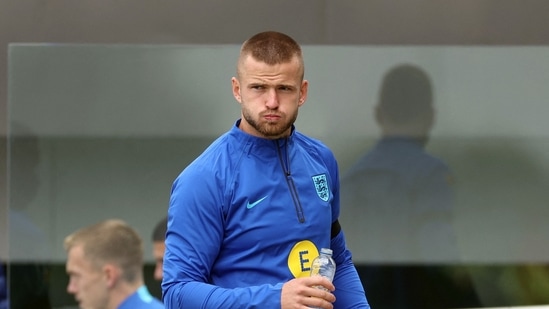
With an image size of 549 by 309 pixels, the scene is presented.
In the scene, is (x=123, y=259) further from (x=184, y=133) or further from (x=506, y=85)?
(x=506, y=85)

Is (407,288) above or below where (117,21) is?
below

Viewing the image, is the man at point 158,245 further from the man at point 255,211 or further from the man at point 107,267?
the man at point 255,211

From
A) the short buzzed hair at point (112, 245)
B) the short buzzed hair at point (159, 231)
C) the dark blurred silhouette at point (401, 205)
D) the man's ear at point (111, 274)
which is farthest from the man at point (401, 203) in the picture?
the man's ear at point (111, 274)

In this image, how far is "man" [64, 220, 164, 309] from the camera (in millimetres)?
5629

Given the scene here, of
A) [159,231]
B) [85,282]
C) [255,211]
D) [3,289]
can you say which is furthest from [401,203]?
[255,211]

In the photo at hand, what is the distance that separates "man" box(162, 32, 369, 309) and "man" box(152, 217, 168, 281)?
108 inches

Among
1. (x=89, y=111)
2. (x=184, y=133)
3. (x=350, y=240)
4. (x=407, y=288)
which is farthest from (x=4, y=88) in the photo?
(x=407, y=288)

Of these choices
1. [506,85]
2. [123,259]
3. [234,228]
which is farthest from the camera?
[506,85]

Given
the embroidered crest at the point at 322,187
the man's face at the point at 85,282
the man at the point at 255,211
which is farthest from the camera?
the man's face at the point at 85,282

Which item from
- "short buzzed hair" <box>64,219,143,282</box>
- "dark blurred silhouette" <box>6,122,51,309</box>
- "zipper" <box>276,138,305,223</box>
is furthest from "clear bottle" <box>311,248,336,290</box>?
"dark blurred silhouette" <box>6,122,51,309</box>

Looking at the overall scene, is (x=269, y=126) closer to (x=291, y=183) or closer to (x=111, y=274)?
(x=291, y=183)

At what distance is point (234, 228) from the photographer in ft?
10.4

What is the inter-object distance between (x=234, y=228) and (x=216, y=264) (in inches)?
4.5

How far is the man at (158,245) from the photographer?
236 inches
